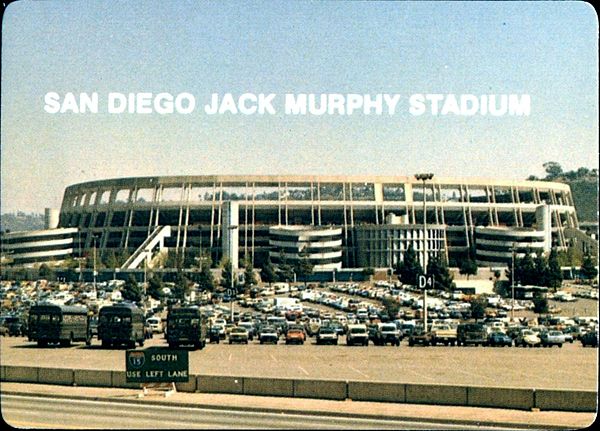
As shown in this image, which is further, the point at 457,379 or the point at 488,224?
the point at 488,224

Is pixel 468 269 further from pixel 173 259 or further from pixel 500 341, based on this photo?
pixel 500 341

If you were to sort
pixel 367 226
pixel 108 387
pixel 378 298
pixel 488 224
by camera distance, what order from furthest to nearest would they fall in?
pixel 488 224 → pixel 367 226 → pixel 378 298 → pixel 108 387

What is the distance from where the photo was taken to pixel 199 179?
14925 centimetres

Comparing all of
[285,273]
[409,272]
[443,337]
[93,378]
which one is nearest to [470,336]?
[443,337]

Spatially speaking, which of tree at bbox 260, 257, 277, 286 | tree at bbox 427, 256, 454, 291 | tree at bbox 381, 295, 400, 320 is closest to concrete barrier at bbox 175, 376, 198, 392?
tree at bbox 381, 295, 400, 320

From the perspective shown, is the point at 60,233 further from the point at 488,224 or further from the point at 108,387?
the point at 108,387

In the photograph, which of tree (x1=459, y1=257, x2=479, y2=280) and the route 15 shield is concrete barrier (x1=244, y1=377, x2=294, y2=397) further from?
tree (x1=459, y1=257, x2=479, y2=280)

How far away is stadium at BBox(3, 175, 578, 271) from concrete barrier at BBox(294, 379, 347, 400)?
10217 cm

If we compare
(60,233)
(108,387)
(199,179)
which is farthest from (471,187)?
(108,387)

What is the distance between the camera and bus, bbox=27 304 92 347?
47.1m

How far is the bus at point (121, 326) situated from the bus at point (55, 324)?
3.94 feet

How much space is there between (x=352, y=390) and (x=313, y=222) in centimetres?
11720

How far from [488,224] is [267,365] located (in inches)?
4572

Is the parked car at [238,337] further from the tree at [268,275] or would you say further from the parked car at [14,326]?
the tree at [268,275]
